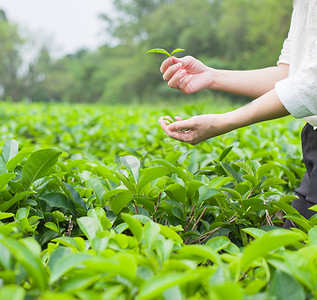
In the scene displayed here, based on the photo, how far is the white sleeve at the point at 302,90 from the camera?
1042mm

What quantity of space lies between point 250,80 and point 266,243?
3.73 ft

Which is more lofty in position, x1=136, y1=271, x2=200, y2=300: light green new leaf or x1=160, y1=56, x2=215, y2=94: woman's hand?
x1=160, y1=56, x2=215, y2=94: woman's hand

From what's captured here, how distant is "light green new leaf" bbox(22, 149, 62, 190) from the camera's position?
40.4 inches

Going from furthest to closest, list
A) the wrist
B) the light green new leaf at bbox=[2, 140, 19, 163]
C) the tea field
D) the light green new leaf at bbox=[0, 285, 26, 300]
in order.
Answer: the wrist < the light green new leaf at bbox=[2, 140, 19, 163] < the tea field < the light green new leaf at bbox=[0, 285, 26, 300]

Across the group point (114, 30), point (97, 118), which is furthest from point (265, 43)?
point (97, 118)

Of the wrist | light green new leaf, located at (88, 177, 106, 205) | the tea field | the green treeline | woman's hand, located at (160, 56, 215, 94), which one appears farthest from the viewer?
the green treeline

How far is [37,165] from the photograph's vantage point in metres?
1.05

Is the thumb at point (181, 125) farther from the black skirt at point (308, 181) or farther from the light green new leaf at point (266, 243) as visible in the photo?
the light green new leaf at point (266, 243)

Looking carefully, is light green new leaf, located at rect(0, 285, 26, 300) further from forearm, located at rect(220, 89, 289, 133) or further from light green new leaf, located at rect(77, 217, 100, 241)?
forearm, located at rect(220, 89, 289, 133)

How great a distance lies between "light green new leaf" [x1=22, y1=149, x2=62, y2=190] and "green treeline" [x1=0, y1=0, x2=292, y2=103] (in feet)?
62.6

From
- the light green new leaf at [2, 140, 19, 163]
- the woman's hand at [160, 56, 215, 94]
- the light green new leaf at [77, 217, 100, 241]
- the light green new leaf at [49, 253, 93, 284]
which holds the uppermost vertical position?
the woman's hand at [160, 56, 215, 94]

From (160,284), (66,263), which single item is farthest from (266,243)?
(66,263)

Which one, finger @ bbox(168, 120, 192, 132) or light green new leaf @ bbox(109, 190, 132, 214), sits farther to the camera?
finger @ bbox(168, 120, 192, 132)

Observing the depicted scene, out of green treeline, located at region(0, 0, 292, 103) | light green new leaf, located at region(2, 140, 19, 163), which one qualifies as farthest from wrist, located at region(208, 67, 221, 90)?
green treeline, located at region(0, 0, 292, 103)
